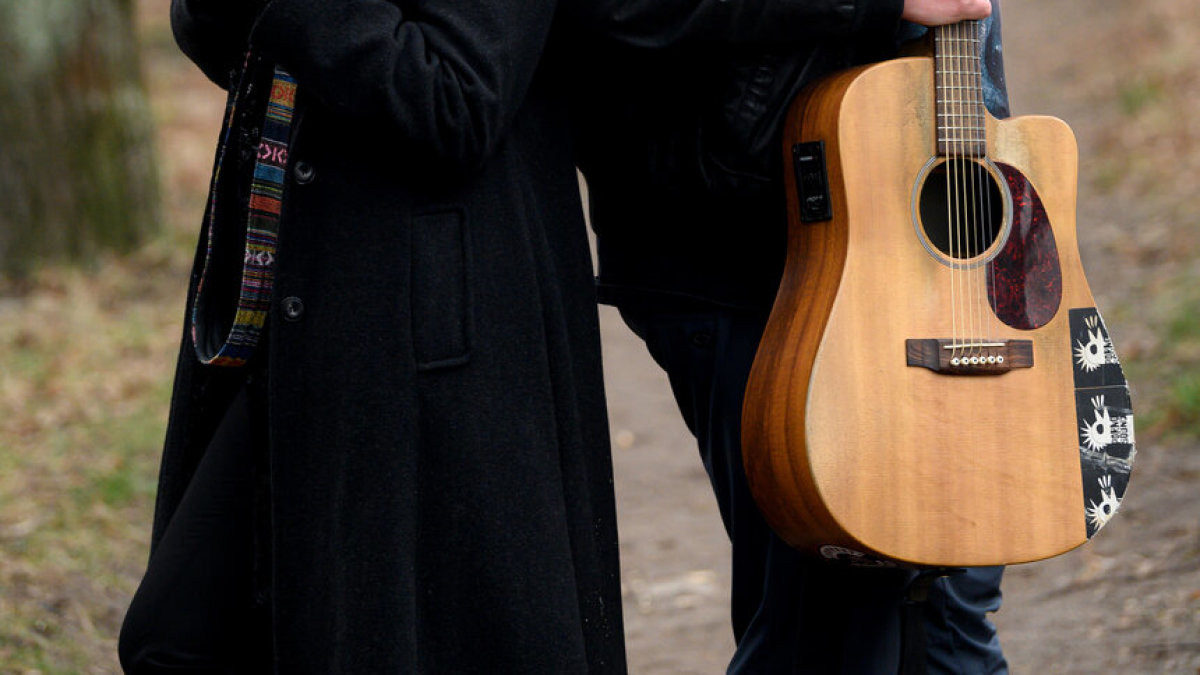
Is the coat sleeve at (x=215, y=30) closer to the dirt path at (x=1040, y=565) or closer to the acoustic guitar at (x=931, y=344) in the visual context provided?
the acoustic guitar at (x=931, y=344)

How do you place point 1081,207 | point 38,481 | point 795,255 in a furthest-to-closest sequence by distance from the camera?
1. point 1081,207
2. point 38,481
3. point 795,255

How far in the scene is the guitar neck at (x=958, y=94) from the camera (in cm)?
219

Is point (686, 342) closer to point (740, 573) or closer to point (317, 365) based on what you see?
point (740, 573)

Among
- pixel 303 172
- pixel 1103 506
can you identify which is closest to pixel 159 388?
pixel 303 172

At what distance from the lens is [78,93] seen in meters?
7.08

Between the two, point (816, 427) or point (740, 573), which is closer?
point (816, 427)

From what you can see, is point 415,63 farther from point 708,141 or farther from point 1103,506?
point 1103,506

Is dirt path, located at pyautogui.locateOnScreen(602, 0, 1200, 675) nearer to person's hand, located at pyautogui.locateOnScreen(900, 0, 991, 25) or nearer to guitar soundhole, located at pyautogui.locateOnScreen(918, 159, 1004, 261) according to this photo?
guitar soundhole, located at pyautogui.locateOnScreen(918, 159, 1004, 261)

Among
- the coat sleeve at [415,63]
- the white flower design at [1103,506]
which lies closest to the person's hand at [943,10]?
the coat sleeve at [415,63]

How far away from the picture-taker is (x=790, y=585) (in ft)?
8.15

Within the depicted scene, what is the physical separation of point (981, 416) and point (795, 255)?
1.24ft

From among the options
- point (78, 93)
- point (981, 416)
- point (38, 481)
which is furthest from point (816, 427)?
point (78, 93)

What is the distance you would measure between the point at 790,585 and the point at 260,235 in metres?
1.08

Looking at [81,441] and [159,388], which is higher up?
[159,388]
